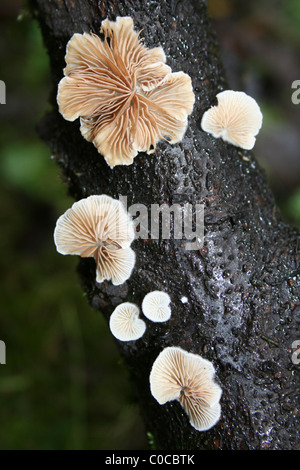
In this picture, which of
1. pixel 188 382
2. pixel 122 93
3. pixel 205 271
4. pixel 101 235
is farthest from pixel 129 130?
pixel 188 382

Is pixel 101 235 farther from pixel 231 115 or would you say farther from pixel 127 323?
pixel 231 115

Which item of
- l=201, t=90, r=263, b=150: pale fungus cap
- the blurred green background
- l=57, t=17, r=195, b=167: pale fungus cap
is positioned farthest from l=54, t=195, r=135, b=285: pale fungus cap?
the blurred green background

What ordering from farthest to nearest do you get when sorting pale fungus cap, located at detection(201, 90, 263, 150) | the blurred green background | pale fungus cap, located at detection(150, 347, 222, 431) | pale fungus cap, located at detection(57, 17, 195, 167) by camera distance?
the blurred green background
pale fungus cap, located at detection(201, 90, 263, 150)
pale fungus cap, located at detection(150, 347, 222, 431)
pale fungus cap, located at detection(57, 17, 195, 167)

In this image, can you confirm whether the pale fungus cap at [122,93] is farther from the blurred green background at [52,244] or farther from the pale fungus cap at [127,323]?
the blurred green background at [52,244]

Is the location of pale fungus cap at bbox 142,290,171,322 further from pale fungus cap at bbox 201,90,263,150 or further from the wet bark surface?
pale fungus cap at bbox 201,90,263,150

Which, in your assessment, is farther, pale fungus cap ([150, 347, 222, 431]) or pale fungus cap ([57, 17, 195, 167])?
pale fungus cap ([150, 347, 222, 431])

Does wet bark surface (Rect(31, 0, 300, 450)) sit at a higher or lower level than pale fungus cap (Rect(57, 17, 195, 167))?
lower

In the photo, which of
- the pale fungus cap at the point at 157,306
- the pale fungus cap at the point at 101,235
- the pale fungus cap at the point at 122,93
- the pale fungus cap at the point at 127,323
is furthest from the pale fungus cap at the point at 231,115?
the pale fungus cap at the point at 127,323
